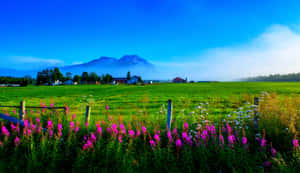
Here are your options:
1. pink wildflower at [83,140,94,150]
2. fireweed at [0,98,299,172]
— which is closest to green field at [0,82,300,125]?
fireweed at [0,98,299,172]

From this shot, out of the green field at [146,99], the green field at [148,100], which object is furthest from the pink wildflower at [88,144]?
the green field at [146,99]

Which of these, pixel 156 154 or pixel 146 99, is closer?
pixel 156 154

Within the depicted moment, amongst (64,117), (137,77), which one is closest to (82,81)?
(137,77)

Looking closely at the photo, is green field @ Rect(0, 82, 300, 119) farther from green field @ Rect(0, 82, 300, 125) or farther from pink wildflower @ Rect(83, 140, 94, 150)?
pink wildflower @ Rect(83, 140, 94, 150)

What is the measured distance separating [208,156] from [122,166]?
2.35 m

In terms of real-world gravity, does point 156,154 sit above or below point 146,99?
below

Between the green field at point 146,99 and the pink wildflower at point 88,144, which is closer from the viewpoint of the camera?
the pink wildflower at point 88,144

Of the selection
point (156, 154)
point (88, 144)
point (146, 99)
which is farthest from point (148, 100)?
point (156, 154)

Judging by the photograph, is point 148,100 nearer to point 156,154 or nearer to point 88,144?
point 88,144

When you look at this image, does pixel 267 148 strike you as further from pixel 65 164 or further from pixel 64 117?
pixel 64 117

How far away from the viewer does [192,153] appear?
4.69 metres

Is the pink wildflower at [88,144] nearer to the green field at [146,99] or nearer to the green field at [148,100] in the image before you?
the green field at [148,100]

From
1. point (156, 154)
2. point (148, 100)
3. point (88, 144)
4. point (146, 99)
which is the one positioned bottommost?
point (148, 100)

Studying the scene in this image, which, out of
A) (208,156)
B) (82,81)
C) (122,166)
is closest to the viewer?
(122,166)
